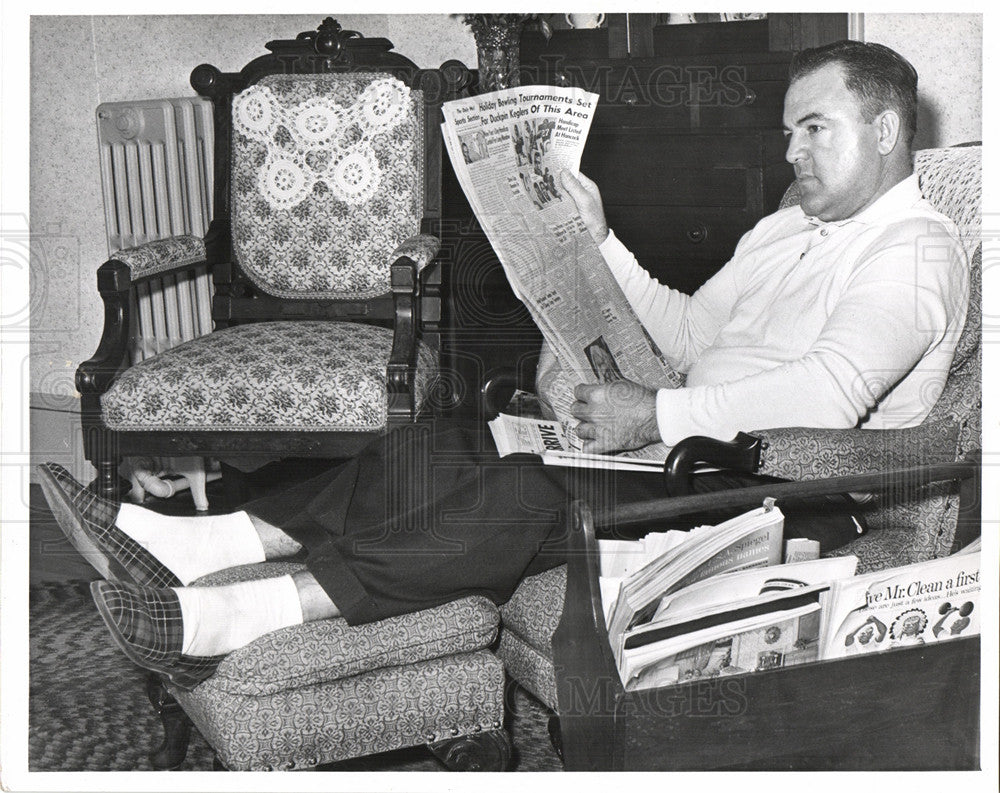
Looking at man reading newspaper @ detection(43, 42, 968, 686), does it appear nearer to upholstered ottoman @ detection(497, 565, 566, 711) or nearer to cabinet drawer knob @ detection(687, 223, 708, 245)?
upholstered ottoman @ detection(497, 565, 566, 711)

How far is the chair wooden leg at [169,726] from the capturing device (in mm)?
1575

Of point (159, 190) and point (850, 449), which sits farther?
point (159, 190)

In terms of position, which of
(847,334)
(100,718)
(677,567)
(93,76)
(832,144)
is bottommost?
(100,718)

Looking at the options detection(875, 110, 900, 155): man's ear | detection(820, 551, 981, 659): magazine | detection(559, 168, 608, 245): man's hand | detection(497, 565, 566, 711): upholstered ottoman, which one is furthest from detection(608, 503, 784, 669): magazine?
detection(559, 168, 608, 245): man's hand

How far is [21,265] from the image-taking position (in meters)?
1.34

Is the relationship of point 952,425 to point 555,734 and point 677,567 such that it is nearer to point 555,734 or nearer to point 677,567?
point 677,567

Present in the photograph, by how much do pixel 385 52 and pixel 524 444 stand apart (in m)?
1.27

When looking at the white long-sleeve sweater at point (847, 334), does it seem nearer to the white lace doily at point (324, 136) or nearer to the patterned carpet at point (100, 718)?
the patterned carpet at point (100, 718)

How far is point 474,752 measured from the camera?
1433 millimetres

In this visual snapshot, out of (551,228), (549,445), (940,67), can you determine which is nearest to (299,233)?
(551,228)

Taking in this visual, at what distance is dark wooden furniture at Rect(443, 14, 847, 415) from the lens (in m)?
2.38

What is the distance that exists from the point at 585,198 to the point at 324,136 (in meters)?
0.81

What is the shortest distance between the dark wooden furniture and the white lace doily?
0.20 m

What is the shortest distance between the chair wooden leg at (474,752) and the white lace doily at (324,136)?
53.1 inches
